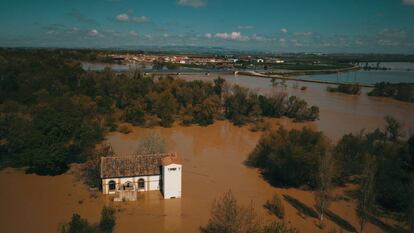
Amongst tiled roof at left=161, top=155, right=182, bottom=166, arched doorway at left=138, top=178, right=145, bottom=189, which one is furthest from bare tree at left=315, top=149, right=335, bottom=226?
arched doorway at left=138, top=178, right=145, bottom=189

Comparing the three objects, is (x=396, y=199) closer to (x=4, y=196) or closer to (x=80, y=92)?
(x=4, y=196)

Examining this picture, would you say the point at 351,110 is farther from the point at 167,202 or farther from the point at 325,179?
Answer: the point at 167,202

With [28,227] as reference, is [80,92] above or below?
above

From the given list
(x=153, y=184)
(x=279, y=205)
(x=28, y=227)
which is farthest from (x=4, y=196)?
(x=279, y=205)

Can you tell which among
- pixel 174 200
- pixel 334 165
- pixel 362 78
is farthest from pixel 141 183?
pixel 362 78

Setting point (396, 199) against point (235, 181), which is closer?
point (396, 199)
